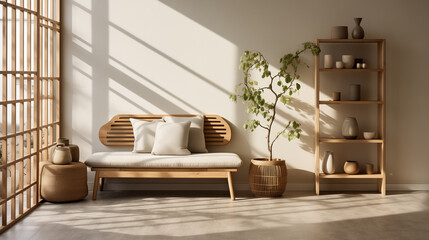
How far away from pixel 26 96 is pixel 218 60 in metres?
2.49

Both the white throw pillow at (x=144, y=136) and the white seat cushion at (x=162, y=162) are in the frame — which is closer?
the white seat cushion at (x=162, y=162)

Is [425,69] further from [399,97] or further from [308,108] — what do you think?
[308,108]

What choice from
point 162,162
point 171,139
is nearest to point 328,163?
point 171,139

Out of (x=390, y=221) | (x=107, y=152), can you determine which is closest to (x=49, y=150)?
(x=107, y=152)

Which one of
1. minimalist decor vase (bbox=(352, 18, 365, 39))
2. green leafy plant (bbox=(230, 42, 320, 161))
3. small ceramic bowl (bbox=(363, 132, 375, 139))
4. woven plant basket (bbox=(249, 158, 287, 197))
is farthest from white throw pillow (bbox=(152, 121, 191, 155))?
minimalist decor vase (bbox=(352, 18, 365, 39))

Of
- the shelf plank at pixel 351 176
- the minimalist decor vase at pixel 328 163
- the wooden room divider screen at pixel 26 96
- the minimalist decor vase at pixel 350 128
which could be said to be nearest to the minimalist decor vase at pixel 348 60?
the minimalist decor vase at pixel 350 128

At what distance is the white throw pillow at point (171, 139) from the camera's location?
20.8 ft

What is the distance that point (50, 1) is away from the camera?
6.55 meters

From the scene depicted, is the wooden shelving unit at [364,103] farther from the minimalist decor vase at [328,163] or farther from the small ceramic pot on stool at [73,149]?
the small ceramic pot on stool at [73,149]

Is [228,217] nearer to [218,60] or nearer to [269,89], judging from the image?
[269,89]

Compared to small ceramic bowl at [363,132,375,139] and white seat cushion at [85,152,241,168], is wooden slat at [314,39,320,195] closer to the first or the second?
small ceramic bowl at [363,132,375,139]

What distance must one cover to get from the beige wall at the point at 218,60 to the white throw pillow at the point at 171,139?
481 millimetres

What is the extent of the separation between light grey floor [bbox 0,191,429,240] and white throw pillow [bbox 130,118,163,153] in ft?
1.93

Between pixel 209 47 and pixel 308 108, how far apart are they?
5.02 ft
